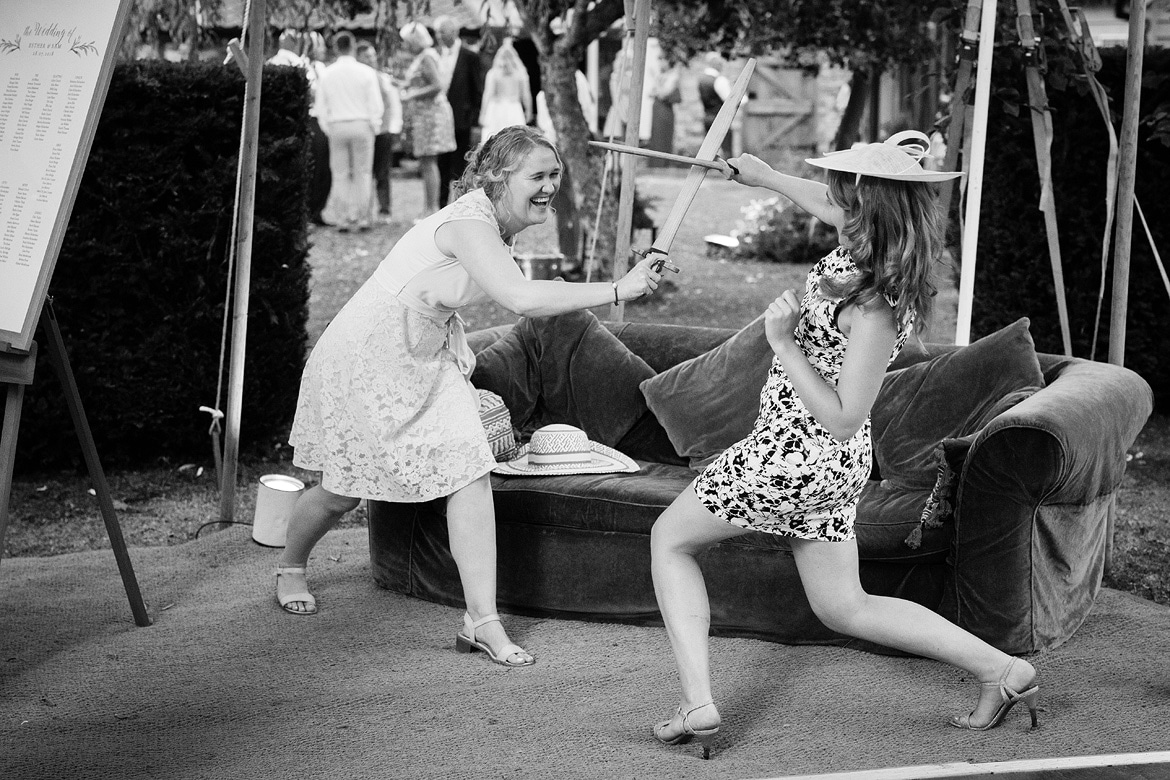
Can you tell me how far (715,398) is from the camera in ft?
13.3

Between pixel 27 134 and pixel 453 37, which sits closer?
pixel 27 134

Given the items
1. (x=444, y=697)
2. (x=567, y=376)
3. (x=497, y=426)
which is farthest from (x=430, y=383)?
(x=567, y=376)

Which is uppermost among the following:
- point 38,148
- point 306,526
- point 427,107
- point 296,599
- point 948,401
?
point 427,107

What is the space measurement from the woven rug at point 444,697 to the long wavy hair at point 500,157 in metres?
1.28

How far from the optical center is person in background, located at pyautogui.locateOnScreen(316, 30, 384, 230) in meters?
11.0

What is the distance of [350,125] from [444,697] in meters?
8.80

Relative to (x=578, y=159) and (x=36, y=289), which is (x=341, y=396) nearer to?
(x=36, y=289)

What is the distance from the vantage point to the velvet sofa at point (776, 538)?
10.7 ft

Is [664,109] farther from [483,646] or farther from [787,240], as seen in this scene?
[483,646]

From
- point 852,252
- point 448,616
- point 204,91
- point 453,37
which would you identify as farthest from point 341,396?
point 453,37

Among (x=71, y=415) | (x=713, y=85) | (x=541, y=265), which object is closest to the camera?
(x=71, y=415)

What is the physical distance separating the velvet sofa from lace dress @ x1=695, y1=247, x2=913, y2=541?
553 mm

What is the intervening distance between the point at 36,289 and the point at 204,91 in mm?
2422

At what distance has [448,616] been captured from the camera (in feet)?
12.5
